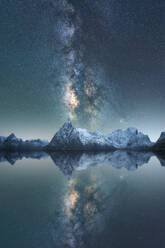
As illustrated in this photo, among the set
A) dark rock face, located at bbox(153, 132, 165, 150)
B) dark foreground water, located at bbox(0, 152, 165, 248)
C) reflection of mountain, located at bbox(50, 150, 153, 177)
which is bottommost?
dark foreground water, located at bbox(0, 152, 165, 248)

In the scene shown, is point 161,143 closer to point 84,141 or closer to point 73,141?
point 84,141

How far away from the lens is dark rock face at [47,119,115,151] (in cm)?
8138

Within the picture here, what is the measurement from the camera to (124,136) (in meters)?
105

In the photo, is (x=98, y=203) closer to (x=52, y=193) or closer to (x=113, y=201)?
(x=113, y=201)

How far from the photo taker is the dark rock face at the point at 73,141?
81.4 meters

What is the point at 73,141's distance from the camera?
268ft

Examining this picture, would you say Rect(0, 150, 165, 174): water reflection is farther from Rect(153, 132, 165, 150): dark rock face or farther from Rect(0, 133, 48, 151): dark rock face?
Rect(0, 133, 48, 151): dark rock face

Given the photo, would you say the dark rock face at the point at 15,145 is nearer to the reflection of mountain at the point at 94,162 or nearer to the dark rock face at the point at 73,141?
the dark rock face at the point at 73,141

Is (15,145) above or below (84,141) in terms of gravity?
below

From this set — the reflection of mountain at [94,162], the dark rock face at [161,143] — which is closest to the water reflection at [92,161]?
the reflection of mountain at [94,162]

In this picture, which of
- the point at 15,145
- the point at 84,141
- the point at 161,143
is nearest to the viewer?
the point at 161,143

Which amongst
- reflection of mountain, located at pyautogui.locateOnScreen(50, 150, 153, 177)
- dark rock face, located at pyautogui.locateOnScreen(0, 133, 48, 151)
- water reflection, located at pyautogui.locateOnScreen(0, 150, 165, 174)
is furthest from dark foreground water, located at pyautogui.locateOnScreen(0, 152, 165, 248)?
dark rock face, located at pyautogui.locateOnScreen(0, 133, 48, 151)

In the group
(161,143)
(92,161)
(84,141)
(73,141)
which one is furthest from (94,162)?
(84,141)

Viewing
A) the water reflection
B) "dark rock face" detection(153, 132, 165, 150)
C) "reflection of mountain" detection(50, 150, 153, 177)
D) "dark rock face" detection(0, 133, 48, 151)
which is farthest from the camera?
"dark rock face" detection(0, 133, 48, 151)
